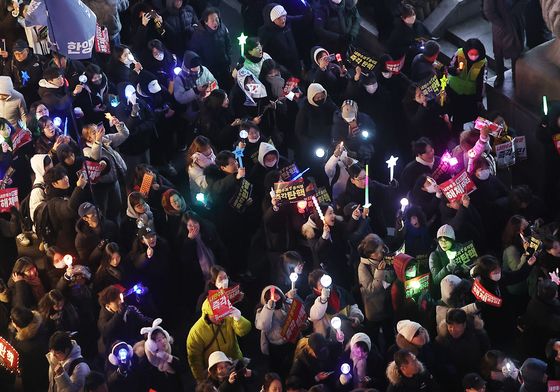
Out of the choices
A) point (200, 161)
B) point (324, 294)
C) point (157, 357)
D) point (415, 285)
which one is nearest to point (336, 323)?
point (324, 294)

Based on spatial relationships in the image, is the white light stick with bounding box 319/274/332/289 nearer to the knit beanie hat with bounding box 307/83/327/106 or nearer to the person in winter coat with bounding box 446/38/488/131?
the knit beanie hat with bounding box 307/83/327/106

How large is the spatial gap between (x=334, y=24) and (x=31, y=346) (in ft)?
24.5

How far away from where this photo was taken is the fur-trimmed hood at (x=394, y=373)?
11266 millimetres

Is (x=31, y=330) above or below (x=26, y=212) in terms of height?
above

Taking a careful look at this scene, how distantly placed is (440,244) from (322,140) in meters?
3.01

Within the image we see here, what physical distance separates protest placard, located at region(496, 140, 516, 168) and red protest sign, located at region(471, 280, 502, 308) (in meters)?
2.68

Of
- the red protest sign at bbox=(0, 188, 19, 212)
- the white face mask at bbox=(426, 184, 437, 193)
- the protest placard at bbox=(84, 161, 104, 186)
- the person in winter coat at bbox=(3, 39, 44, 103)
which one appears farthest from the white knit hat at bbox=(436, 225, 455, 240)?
the person in winter coat at bbox=(3, 39, 44, 103)

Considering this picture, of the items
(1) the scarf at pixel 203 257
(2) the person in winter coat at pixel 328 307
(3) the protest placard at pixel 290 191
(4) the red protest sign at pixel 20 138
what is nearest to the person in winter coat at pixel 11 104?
(4) the red protest sign at pixel 20 138

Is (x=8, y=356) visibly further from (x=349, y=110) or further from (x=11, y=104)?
(x=349, y=110)

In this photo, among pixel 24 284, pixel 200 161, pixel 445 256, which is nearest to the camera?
pixel 24 284

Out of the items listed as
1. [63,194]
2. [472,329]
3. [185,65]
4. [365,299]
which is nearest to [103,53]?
[185,65]

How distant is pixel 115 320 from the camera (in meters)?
12.2

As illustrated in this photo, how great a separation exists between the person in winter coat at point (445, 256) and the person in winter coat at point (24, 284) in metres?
4.30

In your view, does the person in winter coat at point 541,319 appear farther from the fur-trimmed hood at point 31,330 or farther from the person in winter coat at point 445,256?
the fur-trimmed hood at point 31,330
